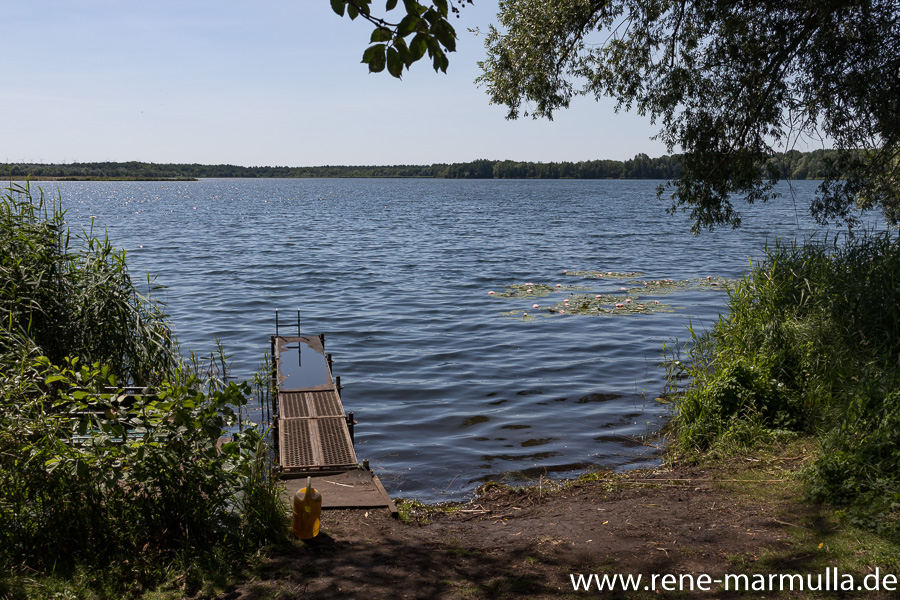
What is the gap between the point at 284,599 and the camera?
14.5 feet

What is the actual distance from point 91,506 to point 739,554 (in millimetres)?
4367

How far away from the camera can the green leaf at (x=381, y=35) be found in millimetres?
4273

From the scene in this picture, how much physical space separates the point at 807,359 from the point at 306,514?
229 inches

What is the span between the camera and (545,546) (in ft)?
17.5

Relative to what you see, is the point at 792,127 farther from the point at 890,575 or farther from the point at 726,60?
the point at 890,575

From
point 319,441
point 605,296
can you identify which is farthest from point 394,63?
point 605,296

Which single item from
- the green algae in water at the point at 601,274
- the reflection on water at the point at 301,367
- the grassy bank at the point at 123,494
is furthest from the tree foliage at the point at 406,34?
the green algae in water at the point at 601,274

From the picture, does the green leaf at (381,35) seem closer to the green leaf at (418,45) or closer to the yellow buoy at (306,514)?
the green leaf at (418,45)

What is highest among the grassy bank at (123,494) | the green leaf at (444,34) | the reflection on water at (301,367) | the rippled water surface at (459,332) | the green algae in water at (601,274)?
the green leaf at (444,34)

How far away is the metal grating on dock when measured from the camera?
750 centimetres

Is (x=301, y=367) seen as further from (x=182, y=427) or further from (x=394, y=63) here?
(x=394, y=63)

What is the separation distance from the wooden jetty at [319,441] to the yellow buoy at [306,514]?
0.96 meters

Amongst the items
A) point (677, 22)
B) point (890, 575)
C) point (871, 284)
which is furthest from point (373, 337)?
point (890, 575)

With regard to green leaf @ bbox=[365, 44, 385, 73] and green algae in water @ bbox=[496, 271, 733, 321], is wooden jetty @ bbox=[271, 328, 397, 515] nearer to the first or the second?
green leaf @ bbox=[365, 44, 385, 73]
